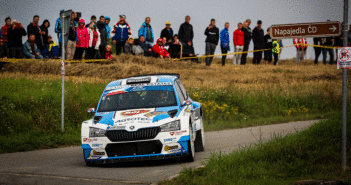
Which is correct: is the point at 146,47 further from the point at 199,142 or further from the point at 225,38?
the point at 199,142

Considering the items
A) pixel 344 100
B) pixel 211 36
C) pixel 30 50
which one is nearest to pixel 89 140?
pixel 344 100

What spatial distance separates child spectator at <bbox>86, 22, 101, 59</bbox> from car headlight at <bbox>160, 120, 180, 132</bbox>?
50.3 feet

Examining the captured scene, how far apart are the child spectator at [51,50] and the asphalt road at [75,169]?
44.9ft

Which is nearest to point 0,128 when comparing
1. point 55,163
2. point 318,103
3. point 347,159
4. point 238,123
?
point 55,163

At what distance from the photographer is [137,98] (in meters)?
11.5

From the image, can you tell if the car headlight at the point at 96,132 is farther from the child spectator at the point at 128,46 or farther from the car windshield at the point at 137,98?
the child spectator at the point at 128,46

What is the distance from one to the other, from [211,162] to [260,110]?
1255 centimetres

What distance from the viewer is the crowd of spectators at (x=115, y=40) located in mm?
24078

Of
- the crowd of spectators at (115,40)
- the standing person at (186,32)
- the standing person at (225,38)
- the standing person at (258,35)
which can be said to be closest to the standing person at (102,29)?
the crowd of spectators at (115,40)

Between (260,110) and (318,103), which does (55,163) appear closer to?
(260,110)

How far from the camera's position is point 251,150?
9703 mm

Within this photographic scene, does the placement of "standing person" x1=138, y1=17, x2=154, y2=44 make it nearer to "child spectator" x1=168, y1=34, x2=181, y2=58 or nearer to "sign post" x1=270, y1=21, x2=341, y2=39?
"child spectator" x1=168, y1=34, x2=181, y2=58

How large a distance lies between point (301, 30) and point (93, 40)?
1725 cm

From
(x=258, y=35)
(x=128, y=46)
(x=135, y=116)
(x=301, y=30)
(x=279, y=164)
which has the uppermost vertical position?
(x=258, y=35)
